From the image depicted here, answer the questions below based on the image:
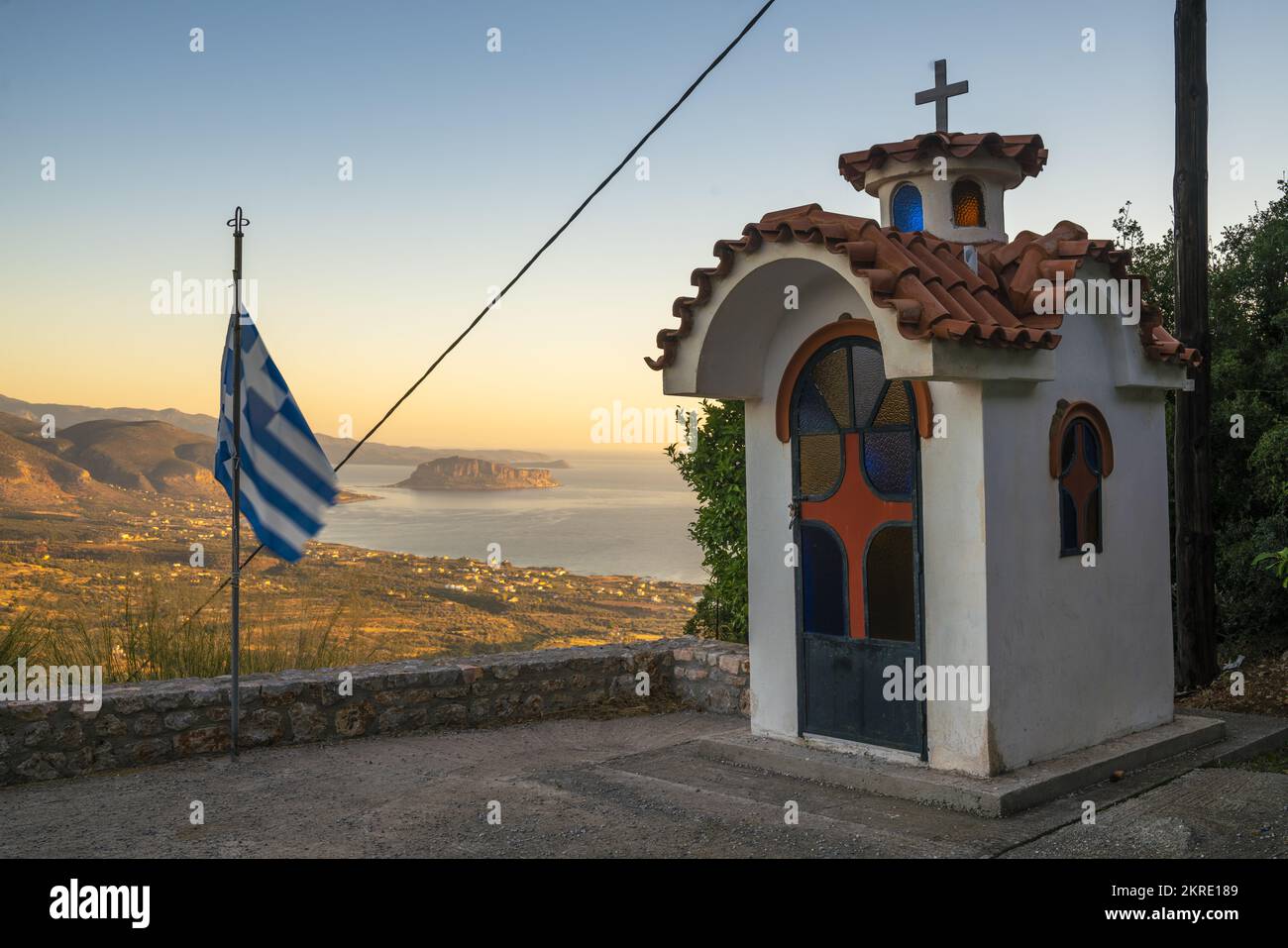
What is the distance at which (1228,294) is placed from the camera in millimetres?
13172

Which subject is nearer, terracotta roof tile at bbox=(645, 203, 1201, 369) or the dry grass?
terracotta roof tile at bbox=(645, 203, 1201, 369)

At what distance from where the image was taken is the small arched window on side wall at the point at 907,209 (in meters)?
8.40

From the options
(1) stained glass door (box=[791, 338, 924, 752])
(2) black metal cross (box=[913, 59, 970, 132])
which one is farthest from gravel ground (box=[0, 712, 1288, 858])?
(2) black metal cross (box=[913, 59, 970, 132])

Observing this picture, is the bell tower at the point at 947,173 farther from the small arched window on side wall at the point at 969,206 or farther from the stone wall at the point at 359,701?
the stone wall at the point at 359,701

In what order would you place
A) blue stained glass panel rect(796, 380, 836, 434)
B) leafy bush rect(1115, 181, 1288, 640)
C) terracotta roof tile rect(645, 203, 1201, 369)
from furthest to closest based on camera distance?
leafy bush rect(1115, 181, 1288, 640) < blue stained glass panel rect(796, 380, 836, 434) < terracotta roof tile rect(645, 203, 1201, 369)

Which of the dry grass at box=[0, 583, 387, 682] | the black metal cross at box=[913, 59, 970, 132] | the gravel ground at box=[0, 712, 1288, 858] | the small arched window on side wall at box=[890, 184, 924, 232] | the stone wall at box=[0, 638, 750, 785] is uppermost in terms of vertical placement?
the black metal cross at box=[913, 59, 970, 132]

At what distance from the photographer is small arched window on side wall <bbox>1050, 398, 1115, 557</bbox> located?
7.50 meters

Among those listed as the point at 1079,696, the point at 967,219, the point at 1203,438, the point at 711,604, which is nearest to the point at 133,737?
the point at 711,604

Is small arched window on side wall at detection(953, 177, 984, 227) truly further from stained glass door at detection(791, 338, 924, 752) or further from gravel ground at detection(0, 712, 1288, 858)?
gravel ground at detection(0, 712, 1288, 858)

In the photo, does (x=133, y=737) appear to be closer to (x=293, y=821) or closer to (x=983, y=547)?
(x=293, y=821)

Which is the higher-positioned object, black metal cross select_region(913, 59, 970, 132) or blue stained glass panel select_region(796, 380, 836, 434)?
black metal cross select_region(913, 59, 970, 132)

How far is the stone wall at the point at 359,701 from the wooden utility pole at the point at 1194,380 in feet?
14.9

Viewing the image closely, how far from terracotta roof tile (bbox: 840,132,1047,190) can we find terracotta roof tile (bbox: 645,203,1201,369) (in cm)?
57

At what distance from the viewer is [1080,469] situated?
7.76m
